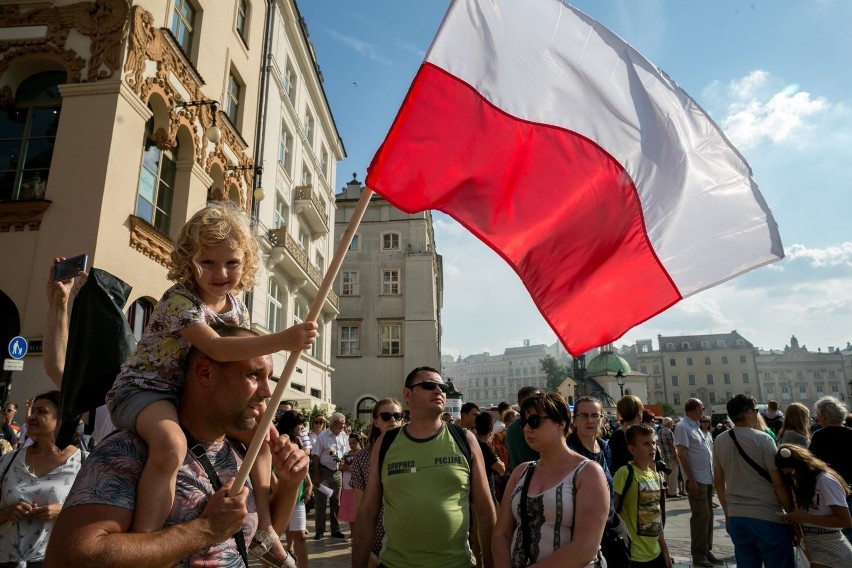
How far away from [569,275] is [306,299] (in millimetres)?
22429

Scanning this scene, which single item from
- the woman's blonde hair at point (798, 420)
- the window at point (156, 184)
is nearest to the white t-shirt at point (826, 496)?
the woman's blonde hair at point (798, 420)

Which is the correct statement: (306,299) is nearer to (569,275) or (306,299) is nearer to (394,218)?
(394,218)

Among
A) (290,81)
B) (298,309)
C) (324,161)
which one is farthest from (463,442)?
(324,161)

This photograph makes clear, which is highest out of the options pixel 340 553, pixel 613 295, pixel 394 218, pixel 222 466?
pixel 394 218

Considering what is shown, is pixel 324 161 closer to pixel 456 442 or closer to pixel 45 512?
pixel 45 512

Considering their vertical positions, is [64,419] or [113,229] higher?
[113,229]

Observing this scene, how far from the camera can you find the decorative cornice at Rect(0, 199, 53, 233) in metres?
10.4

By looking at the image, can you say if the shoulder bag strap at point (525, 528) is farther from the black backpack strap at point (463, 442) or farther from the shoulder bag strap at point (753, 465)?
the shoulder bag strap at point (753, 465)

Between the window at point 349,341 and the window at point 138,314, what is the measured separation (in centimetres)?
2559

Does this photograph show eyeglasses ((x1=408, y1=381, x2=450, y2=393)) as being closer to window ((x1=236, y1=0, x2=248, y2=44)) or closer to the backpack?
the backpack

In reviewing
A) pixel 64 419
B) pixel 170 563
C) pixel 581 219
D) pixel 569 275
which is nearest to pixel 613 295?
pixel 569 275

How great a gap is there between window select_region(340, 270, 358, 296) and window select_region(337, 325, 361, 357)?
7.87 ft

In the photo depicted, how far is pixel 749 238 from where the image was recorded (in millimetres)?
3041

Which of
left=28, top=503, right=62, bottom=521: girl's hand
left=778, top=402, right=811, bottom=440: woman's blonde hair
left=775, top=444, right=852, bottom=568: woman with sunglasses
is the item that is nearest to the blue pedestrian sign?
left=28, top=503, right=62, bottom=521: girl's hand
